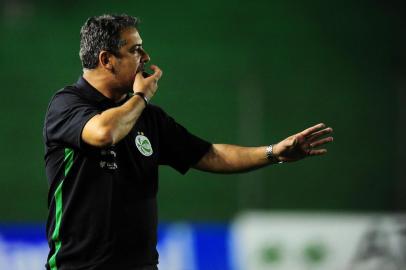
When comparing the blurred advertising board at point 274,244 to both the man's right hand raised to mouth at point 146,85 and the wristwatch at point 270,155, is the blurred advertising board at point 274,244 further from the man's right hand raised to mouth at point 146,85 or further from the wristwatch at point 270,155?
the man's right hand raised to mouth at point 146,85

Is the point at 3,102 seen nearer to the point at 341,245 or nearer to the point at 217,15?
the point at 217,15

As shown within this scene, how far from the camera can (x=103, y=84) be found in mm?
3207

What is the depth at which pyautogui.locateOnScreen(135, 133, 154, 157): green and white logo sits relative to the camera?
3141 millimetres

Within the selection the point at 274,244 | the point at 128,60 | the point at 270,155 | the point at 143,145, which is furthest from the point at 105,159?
the point at 274,244

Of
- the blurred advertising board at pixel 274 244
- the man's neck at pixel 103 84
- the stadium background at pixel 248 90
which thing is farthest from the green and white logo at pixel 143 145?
the stadium background at pixel 248 90

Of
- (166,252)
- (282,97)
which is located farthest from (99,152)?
(282,97)

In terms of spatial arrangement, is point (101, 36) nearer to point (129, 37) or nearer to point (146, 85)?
point (129, 37)

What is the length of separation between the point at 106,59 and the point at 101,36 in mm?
99

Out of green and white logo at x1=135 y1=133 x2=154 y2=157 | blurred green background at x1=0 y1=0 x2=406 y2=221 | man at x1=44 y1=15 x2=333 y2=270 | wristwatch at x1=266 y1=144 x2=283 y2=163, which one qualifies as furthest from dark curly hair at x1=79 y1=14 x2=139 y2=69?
blurred green background at x1=0 y1=0 x2=406 y2=221

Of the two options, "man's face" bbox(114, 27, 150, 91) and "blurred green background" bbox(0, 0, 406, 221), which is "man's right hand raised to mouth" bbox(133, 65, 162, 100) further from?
"blurred green background" bbox(0, 0, 406, 221)

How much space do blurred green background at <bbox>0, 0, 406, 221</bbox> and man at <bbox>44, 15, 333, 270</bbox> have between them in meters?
3.97

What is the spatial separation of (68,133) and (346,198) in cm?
475

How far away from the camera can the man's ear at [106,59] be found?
3219 mm

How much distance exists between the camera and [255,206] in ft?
23.3
